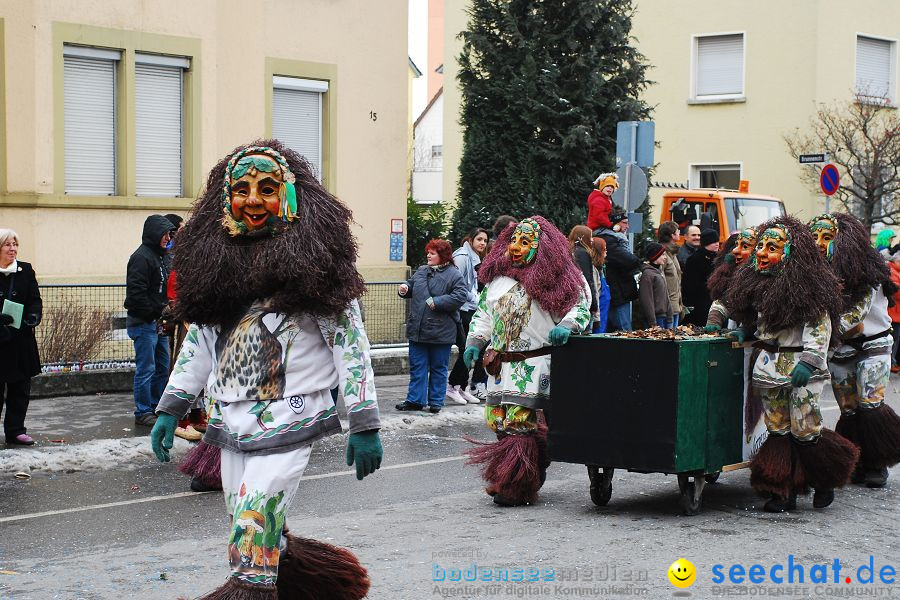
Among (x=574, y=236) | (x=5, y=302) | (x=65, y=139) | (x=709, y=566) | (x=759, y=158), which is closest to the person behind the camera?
(x=709, y=566)

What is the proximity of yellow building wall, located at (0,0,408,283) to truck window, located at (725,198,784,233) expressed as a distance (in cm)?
576

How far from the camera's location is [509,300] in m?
8.62

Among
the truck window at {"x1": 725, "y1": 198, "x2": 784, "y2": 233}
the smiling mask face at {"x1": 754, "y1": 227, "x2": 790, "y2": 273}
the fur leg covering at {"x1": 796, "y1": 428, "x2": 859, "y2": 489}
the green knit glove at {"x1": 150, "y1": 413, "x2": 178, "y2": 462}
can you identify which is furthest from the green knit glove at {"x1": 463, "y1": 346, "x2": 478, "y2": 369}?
the truck window at {"x1": 725, "y1": 198, "x2": 784, "y2": 233}

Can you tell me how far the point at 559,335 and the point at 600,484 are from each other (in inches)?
41.3

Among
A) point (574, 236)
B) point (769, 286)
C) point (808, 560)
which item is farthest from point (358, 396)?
point (574, 236)

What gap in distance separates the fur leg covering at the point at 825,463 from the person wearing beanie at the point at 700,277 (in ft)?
23.0

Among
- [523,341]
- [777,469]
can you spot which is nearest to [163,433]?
[523,341]

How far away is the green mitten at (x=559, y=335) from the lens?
805 cm

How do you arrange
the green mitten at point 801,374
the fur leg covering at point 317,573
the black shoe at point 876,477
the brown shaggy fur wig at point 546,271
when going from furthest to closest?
1. the black shoe at point 876,477
2. the brown shaggy fur wig at point 546,271
3. the green mitten at point 801,374
4. the fur leg covering at point 317,573

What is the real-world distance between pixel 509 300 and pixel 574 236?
12.7ft

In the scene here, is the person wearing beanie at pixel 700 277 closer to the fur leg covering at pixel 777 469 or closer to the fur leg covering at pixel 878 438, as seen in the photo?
the fur leg covering at pixel 878 438

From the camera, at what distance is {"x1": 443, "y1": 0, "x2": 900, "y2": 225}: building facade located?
28.9m

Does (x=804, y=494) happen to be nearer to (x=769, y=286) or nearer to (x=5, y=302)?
(x=769, y=286)

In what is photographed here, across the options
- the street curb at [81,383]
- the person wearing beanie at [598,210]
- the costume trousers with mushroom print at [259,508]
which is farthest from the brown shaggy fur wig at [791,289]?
the street curb at [81,383]
